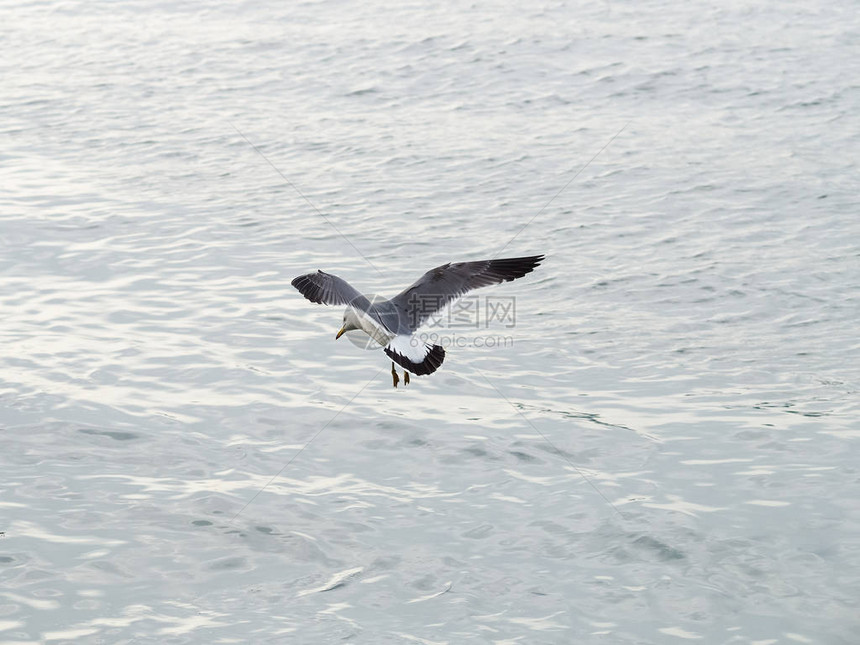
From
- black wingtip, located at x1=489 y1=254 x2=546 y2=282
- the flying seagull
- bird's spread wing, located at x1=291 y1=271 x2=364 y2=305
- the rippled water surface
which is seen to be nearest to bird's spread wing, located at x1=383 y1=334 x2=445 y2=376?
the flying seagull

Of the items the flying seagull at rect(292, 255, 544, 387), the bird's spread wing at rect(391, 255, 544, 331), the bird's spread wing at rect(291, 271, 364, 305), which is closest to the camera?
the flying seagull at rect(292, 255, 544, 387)

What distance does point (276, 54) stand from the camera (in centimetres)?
2275

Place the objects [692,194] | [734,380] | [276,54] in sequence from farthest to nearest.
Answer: [276,54] < [692,194] < [734,380]

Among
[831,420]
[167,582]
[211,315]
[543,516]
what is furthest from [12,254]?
[831,420]

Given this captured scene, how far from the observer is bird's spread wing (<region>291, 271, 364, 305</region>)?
8992 mm

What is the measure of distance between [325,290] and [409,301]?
73 centimetres

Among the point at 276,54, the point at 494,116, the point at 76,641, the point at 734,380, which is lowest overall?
the point at 76,641

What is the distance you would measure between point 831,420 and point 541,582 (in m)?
3.32

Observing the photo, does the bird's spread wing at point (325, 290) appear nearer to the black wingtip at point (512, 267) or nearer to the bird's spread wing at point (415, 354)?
the bird's spread wing at point (415, 354)

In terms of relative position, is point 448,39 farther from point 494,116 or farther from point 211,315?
point 211,315

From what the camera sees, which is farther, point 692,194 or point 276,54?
point 276,54

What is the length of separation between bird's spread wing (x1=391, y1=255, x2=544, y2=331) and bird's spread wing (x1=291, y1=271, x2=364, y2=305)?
0.45m

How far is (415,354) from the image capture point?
8.47m

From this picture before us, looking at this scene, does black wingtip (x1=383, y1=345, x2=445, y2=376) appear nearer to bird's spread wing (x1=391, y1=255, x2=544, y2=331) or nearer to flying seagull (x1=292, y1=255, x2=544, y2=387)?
flying seagull (x1=292, y1=255, x2=544, y2=387)
